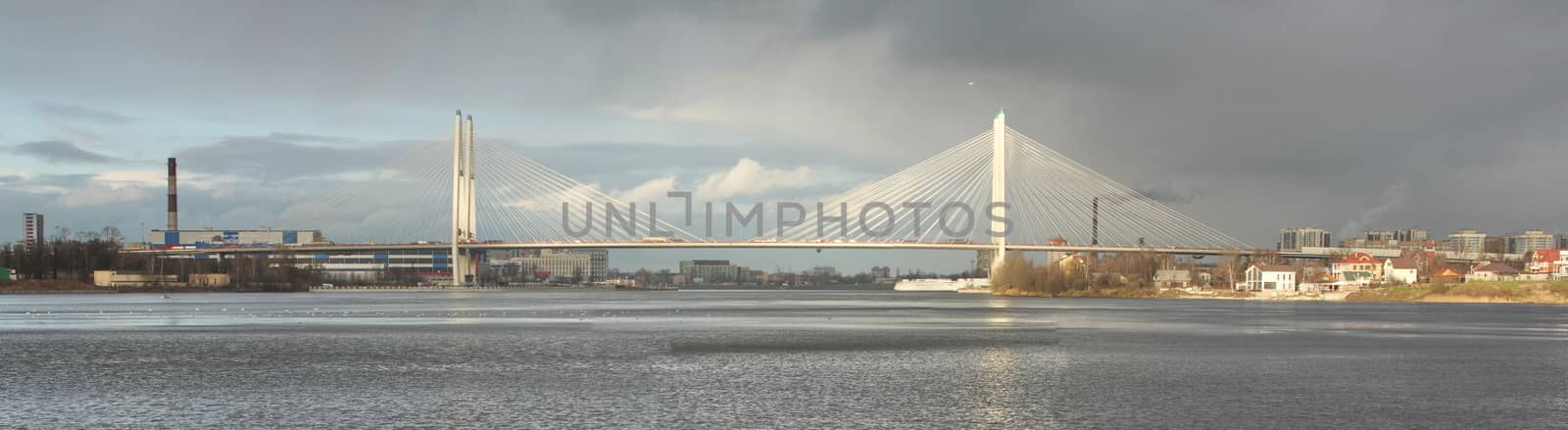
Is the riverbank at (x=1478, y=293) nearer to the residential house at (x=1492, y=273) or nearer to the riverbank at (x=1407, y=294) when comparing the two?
the riverbank at (x=1407, y=294)

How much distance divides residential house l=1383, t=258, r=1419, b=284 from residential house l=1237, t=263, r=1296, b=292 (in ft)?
25.7

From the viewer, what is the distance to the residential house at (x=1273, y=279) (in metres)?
90.1

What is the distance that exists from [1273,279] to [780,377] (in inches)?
3085

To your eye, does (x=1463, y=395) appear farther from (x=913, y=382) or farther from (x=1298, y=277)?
(x=1298, y=277)

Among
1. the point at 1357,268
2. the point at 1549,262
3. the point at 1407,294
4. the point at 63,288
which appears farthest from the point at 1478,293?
the point at 63,288

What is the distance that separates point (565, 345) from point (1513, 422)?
65.2 ft

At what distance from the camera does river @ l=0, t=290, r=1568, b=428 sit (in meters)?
15.9

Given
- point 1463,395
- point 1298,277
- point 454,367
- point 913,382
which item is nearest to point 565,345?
point 454,367

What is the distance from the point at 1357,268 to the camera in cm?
10088

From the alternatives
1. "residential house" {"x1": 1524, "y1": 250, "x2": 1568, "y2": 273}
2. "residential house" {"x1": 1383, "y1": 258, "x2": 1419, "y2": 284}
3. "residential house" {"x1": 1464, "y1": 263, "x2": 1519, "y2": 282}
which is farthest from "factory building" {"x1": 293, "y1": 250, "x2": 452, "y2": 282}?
"residential house" {"x1": 1524, "y1": 250, "x2": 1568, "y2": 273}

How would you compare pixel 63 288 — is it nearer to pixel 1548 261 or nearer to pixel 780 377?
pixel 780 377

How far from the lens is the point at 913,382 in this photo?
20.4 metres

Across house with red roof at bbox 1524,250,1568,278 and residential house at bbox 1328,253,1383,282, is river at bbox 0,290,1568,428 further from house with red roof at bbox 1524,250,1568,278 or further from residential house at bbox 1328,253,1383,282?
house with red roof at bbox 1524,250,1568,278

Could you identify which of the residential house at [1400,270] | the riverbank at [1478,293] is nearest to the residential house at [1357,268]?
the residential house at [1400,270]
